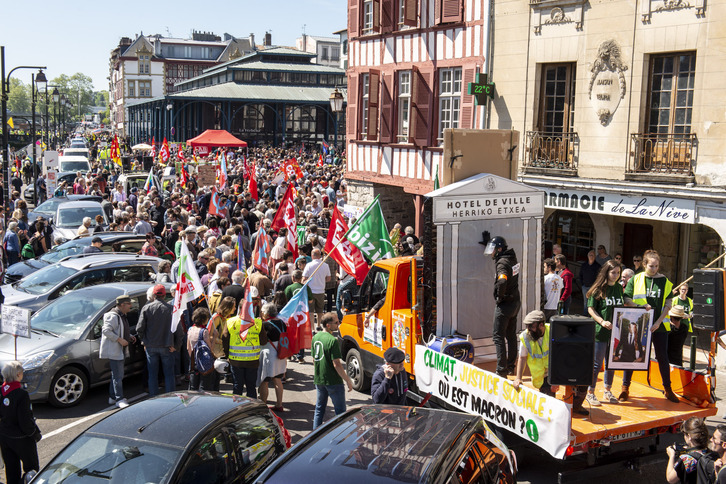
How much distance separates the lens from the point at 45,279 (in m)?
13.1

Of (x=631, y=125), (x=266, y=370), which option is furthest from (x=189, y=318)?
(x=631, y=125)

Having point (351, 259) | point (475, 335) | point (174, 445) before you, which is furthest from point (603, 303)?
point (174, 445)

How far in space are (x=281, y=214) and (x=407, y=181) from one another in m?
5.98

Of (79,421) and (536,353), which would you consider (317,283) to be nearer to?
(79,421)

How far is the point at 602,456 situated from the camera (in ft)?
24.0

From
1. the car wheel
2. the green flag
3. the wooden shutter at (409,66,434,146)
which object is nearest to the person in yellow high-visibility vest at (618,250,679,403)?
the green flag

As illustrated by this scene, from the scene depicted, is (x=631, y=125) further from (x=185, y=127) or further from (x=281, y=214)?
(x=185, y=127)

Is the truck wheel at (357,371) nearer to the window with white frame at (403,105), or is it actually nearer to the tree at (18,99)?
the window with white frame at (403,105)

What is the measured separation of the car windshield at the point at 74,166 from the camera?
3778 cm

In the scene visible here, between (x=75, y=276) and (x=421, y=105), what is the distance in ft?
34.3

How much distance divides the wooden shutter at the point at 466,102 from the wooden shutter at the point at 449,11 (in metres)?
1.37

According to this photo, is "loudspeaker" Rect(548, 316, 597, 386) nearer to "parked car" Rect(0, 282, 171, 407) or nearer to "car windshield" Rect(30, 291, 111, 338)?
"parked car" Rect(0, 282, 171, 407)

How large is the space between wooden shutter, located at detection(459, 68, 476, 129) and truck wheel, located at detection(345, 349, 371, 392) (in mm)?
9010

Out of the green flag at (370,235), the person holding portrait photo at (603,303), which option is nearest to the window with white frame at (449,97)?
the green flag at (370,235)
